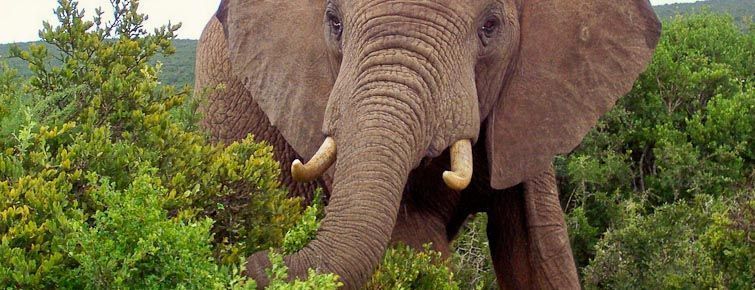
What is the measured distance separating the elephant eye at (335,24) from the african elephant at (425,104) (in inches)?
0.6

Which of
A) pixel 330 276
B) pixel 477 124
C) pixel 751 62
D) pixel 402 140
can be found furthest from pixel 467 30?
pixel 751 62

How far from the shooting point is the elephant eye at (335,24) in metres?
4.19

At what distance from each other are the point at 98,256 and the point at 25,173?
1.24ft

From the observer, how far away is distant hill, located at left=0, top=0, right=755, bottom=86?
52.0 feet

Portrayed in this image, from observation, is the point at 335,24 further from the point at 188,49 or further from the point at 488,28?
the point at 188,49

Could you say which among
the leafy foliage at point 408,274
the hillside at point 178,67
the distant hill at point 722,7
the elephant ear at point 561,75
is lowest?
the hillside at point 178,67

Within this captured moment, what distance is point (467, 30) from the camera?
4043 millimetres

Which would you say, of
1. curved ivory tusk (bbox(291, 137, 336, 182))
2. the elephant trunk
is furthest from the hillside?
the elephant trunk

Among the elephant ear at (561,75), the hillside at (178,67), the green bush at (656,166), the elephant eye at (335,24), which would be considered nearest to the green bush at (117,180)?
the elephant eye at (335,24)

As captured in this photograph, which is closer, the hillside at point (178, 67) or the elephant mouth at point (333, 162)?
the elephant mouth at point (333, 162)

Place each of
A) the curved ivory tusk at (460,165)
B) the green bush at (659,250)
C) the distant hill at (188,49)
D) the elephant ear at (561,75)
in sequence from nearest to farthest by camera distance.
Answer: the curved ivory tusk at (460,165), the elephant ear at (561,75), the green bush at (659,250), the distant hill at (188,49)

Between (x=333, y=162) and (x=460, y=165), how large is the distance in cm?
40

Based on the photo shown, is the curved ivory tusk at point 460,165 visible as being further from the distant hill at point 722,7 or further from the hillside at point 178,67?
the distant hill at point 722,7

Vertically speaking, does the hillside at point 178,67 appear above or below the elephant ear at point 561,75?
below
